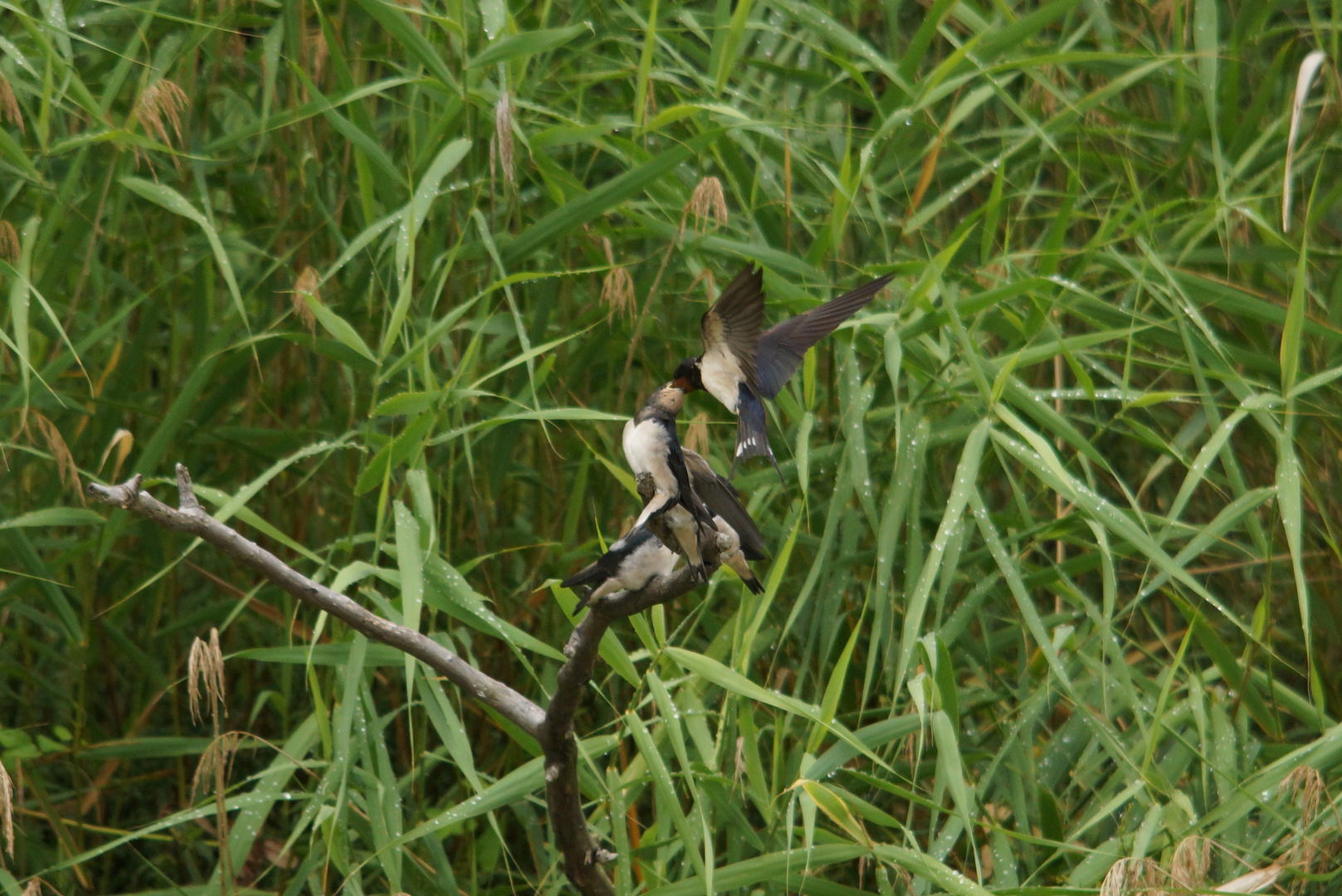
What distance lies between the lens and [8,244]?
1.38m

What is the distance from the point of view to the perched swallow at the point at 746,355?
844 millimetres

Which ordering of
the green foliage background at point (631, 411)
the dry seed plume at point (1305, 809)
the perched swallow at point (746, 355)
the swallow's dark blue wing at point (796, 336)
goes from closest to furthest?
the perched swallow at point (746, 355) → the swallow's dark blue wing at point (796, 336) → the dry seed plume at point (1305, 809) → the green foliage background at point (631, 411)

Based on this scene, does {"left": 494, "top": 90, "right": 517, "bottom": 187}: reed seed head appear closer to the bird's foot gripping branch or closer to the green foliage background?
the green foliage background

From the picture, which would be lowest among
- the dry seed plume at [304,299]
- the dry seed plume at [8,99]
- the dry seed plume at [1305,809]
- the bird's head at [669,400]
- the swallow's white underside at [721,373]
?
the dry seed plume at [1305,809]

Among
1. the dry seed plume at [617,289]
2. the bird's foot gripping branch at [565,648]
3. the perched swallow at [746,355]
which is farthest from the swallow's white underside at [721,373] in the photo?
the dry seed plume at [617,289]

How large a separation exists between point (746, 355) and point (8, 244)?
3.07 feet

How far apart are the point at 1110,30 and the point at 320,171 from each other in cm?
113

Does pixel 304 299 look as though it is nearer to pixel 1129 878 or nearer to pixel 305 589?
pixel 305 589

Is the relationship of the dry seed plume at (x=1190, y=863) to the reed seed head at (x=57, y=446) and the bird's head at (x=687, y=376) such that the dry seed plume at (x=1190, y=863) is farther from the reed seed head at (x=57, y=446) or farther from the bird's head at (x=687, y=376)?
the reed seed head at (x=57, y=446)

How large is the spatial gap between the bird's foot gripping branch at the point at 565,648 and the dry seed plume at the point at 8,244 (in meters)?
0.48

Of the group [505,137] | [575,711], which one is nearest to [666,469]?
[575,711]

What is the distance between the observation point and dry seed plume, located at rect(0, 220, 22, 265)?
1.37 metres

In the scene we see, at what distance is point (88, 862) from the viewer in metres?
1.85

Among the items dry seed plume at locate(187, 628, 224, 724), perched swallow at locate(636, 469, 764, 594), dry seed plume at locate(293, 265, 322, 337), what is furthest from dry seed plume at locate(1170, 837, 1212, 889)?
dry seed plume at locate(293, 265, 322, 337)
